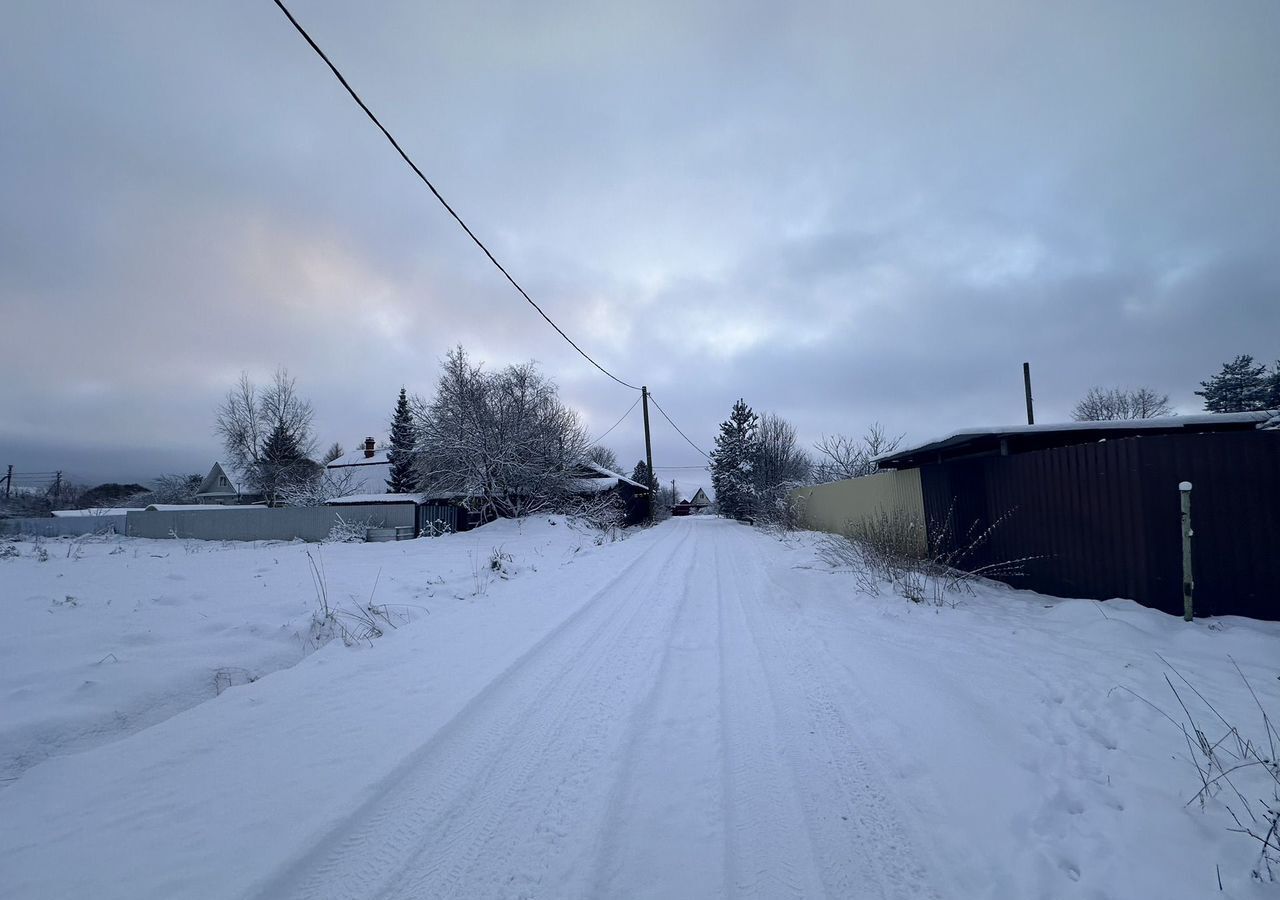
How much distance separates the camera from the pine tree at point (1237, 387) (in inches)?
1040

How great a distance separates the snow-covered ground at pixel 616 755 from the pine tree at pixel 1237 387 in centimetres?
3325

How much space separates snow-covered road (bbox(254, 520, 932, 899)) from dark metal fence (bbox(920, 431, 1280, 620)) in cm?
487

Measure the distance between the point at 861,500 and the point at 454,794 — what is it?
14.1 metres

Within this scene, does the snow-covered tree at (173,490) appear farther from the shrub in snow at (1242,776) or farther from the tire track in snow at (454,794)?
the shrub in snow at (1242,776)

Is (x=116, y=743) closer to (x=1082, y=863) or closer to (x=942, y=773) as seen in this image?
(x=942, y=773)

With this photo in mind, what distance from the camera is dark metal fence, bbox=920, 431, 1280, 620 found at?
5.48 metres

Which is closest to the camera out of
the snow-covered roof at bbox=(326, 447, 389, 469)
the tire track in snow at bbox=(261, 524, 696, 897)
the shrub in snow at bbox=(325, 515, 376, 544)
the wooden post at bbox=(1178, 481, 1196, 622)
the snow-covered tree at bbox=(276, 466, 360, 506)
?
the tire track in snow at bbox=(261, 524, 696, 897)

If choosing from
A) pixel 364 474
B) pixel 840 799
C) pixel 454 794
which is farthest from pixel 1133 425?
pixel 364 474

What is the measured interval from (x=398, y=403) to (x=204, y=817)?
148 feet

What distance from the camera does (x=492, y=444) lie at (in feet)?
76.0

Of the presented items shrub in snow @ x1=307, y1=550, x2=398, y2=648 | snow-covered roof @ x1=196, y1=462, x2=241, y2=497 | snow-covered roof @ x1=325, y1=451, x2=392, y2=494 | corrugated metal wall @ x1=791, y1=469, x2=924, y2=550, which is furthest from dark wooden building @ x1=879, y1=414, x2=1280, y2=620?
snow-covered roof @ x1=196, y1=462, x2=241, y2=497

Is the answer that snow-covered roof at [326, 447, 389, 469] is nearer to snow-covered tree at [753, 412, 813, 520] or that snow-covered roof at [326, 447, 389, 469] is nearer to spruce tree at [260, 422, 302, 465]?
spruce tree at [260, 422, 302, 465]

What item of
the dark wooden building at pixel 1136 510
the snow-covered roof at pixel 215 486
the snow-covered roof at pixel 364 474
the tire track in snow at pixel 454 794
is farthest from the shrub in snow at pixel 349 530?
the snow-covered roof at pixel 215 486

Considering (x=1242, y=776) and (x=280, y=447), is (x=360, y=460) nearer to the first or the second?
(x=280, y=447)
